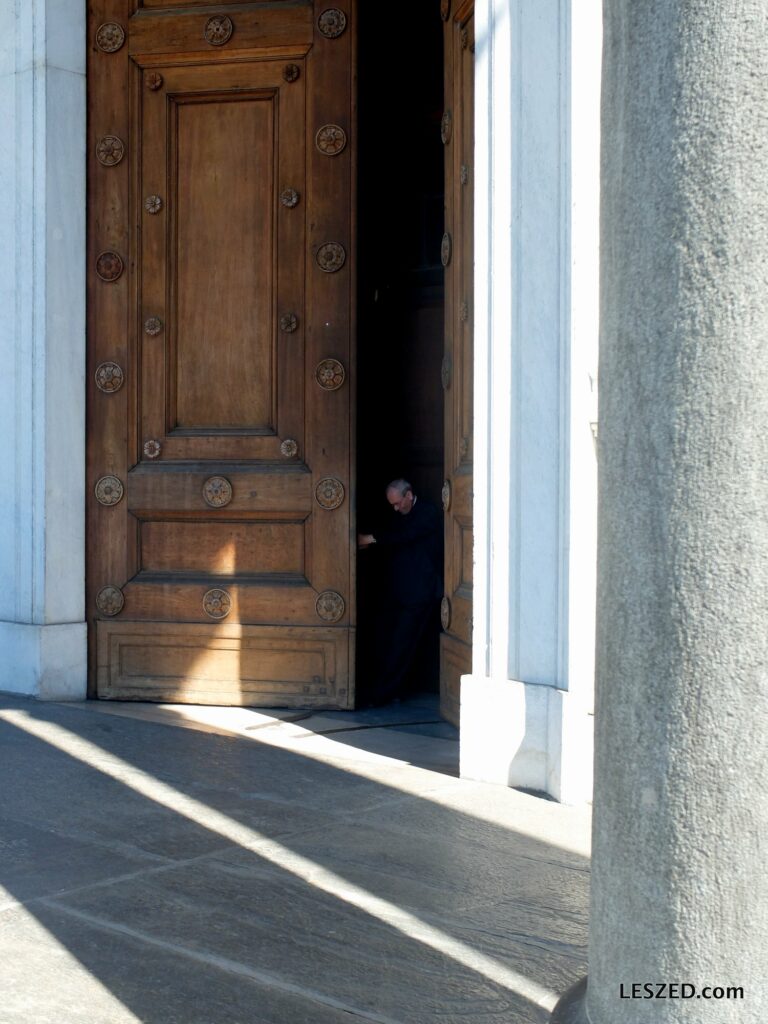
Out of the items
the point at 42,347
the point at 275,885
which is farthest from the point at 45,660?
the point at 275,885

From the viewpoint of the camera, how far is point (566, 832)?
4062 millimetres

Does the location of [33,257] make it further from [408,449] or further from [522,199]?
[522,199]

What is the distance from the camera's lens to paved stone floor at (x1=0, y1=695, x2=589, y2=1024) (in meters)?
2.69

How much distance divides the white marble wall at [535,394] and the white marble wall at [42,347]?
256cm

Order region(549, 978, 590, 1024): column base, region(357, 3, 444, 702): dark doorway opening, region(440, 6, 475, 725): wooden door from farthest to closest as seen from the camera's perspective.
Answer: region(357, 3, 444, 702): dark doorway opening
region(440, 6, 475, 725): wooden door
region(549, 978, 590, 1024): column base

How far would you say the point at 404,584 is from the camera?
22.7 feet

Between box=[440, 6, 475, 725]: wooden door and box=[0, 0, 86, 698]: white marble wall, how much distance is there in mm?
1946

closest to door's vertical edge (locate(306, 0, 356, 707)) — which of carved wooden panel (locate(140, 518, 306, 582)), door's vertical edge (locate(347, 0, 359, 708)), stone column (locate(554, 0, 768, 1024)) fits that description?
door's vertical edge (locate(347, 0, 359, 708))

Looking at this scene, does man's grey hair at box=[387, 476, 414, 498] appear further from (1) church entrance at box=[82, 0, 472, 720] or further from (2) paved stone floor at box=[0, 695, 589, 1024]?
(2) paved stone floor at box=[0, 695, 589, 1024]

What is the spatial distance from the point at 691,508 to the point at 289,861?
243 centimetres

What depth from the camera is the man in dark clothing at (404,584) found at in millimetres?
6820

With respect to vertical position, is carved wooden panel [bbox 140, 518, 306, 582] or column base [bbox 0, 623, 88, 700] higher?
carved wooden panel [bbox 140, 518, 306, 582]

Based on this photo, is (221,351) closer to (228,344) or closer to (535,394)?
(228,344)

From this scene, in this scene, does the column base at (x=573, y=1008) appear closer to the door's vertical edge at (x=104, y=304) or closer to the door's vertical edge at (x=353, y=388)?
the door's vertical edge at (x=353, y=388)
